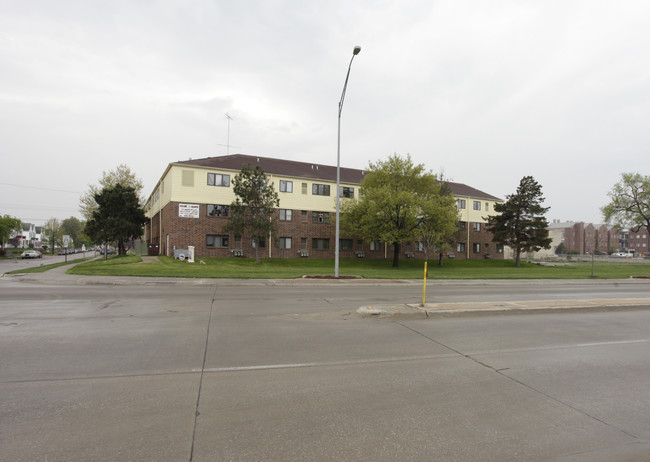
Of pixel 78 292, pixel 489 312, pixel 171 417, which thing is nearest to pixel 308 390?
pixel 171 417

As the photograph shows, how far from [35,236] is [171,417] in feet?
540

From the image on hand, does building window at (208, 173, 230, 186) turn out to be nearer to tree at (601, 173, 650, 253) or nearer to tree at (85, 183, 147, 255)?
tree at (85, 183, 147, 255)

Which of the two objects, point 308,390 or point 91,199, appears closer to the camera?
point 308,390

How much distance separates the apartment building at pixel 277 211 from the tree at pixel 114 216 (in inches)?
120

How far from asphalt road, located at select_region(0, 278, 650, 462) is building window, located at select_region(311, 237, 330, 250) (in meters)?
31.8

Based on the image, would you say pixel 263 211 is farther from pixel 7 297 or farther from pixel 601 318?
pixel 601 318

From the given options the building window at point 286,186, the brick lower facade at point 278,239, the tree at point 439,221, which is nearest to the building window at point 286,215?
the brick lower facade at point 278,239

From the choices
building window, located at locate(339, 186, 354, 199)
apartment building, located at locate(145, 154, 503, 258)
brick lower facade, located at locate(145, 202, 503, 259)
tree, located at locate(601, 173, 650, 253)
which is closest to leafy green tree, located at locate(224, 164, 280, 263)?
brick lower facade, located at locate(145, 202, 503, 259)

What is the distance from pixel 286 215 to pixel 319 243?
200 inches

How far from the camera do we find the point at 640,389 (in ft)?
15.0

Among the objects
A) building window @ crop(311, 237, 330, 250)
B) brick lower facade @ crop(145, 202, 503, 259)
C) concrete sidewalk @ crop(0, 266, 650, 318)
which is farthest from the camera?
building window @ crop(311, 237, 330, 250)

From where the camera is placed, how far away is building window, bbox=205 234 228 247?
3541 centimetres

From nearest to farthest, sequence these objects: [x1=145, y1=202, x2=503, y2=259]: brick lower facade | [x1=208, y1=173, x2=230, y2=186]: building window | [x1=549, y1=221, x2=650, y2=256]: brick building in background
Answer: [x1=145, y1=202, x2=503, y2=259]: brick lower facade < [x1=208, y1=173, x2=230, y2=186]: building window < [x1=549, y1=221, x2=650, y2=256]: brick building in background

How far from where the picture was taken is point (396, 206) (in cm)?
3522
